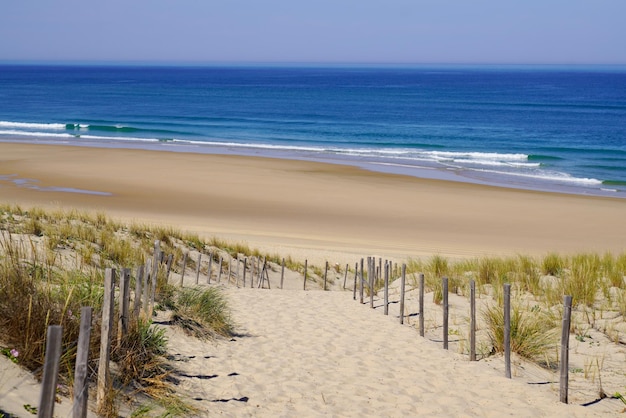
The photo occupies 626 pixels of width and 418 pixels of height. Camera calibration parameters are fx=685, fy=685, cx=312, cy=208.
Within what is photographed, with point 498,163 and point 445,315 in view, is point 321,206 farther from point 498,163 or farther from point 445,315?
point 445,315

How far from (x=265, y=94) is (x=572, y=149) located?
2583 inches

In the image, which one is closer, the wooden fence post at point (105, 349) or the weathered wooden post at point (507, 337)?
the wooden fence post at point (105, 349)

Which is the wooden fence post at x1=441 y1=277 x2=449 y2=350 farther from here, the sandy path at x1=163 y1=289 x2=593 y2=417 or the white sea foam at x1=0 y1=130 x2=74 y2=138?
the white sea foam at x1=0 y1=130 x2=74 y2=138

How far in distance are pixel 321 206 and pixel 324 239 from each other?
6276 millimetres

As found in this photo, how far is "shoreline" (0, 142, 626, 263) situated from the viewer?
2292cm

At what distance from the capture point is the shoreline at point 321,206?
22922 millimetres

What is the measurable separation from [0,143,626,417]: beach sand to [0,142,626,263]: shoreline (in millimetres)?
90

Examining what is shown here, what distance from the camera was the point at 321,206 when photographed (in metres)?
29.3

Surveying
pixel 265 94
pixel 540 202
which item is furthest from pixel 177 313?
pixel 265 94

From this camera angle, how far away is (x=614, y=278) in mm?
12812

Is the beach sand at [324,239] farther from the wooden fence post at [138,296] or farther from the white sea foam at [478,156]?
the white sea foam at [478,156]

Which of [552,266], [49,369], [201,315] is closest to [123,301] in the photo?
[49,369]

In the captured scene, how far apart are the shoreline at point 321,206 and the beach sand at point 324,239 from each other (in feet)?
0.30

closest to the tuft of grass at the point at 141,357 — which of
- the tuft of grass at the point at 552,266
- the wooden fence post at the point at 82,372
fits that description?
the wooden fence post at the point at 82,372
